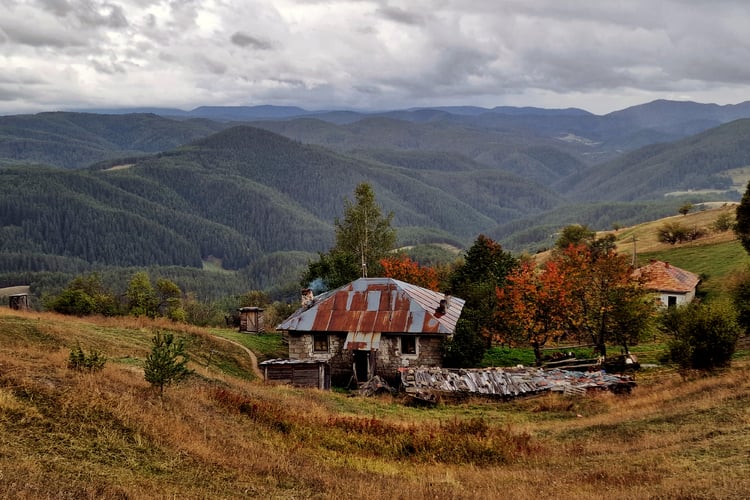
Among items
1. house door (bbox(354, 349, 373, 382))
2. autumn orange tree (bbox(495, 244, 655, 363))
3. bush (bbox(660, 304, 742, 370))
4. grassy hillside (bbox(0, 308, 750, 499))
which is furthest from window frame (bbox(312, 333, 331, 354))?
bush (bbox(660, 304, 742, 370))

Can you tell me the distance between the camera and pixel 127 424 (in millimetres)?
13594

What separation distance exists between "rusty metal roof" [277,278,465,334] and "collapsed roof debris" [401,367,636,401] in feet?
15.3

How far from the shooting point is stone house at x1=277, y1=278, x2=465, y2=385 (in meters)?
36.7

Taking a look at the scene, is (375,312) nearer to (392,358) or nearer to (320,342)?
(392,358)

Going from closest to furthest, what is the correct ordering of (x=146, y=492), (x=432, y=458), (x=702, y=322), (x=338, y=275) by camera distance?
(x=146, y=492), (x=432, y=458), (x=702, y=322), (x=338, y=275)

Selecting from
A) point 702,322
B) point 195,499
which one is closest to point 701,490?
point 195,499

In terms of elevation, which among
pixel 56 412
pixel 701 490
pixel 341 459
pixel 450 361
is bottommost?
pixel 450 361

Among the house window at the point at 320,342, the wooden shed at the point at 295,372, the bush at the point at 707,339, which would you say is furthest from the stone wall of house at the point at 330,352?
the bush at the point at 707,339

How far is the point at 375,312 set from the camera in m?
38.5

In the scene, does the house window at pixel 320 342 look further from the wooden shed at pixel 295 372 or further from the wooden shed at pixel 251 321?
the wooden shed at pixel 251 321

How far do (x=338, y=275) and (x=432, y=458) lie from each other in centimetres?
Answer: 3830

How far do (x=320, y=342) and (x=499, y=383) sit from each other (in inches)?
513

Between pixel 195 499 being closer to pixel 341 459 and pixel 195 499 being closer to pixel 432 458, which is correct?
pixel 341 459

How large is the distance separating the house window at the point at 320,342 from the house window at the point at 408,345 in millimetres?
5304
